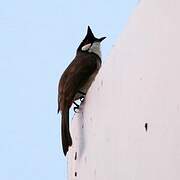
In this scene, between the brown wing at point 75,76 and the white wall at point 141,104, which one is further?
the brown wing at point 75,76

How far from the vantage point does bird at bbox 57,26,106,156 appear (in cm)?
462

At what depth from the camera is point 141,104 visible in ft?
9.21

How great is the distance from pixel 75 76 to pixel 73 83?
0.08m

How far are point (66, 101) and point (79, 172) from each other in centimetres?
76

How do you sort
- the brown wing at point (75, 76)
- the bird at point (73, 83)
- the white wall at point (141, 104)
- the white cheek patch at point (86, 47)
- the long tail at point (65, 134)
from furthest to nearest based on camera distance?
the white cheek patch at point (86, 47) → the brown wing at point (75, 76) → the bird at point (73, 83) → the long tail at point (65, 134) → the white wall at point (141, 104)

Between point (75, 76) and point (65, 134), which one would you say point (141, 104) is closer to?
point (65, 134)

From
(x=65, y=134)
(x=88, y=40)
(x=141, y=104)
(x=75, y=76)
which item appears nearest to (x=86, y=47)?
(x=88, y=40)

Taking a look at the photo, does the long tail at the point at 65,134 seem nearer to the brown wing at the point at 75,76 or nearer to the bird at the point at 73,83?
the bird at the point at 73,83

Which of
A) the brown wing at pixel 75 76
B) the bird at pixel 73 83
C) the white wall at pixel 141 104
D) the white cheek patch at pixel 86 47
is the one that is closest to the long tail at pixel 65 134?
the bird at pixel 73 83

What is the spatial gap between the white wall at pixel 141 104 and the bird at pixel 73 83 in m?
0.75

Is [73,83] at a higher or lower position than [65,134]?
higher

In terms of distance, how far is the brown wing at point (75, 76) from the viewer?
191 inches

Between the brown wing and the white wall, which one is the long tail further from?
the white wall

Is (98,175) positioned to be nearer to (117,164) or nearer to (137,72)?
(117,164)
